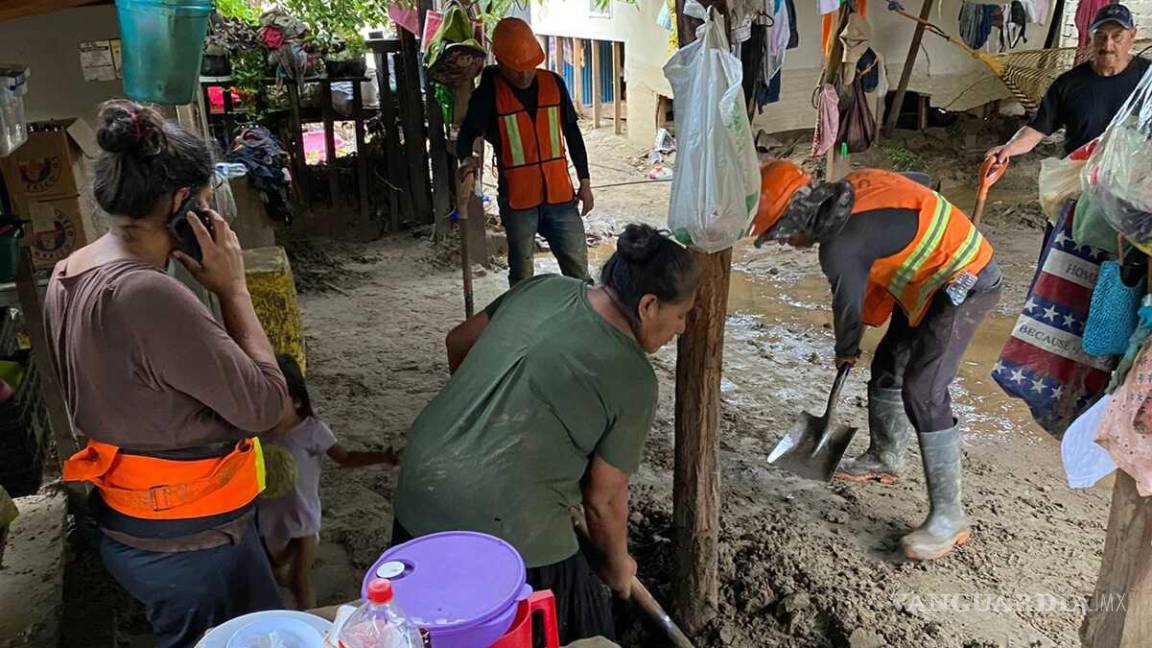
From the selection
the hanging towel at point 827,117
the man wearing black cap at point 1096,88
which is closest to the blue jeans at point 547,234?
the man wearing black cap at point 1096,88

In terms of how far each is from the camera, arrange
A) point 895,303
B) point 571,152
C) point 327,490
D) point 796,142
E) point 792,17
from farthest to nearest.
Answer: point 796,142 → point 792,17 → point 571,152 → point 327,490 → point 895,303

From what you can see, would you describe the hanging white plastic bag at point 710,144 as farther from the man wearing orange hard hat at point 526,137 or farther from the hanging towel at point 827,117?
the hanging towel at point 827,117

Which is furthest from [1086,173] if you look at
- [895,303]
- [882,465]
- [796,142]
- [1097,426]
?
[796,142]

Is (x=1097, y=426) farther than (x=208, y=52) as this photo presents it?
No

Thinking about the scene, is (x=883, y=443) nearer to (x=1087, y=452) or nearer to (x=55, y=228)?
(x=1087, y=452)

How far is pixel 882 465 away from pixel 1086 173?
2503 millimetres

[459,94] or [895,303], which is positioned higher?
[459,94]

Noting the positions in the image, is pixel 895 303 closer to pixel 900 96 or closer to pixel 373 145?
pixel 373 145

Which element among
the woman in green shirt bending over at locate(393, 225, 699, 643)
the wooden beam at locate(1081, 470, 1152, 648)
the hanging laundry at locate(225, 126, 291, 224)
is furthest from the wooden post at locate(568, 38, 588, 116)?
the wooden beam at locate(1081, 470, 1152, 648)

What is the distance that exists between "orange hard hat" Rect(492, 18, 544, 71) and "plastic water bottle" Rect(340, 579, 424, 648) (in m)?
3.91

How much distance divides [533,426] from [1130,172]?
1330 mm

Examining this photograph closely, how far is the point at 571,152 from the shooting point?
5.07m

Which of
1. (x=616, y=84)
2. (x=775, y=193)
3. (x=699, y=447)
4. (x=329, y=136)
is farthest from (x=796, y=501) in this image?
(x=616, y=84)

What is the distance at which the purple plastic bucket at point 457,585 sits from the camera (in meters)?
1.37
